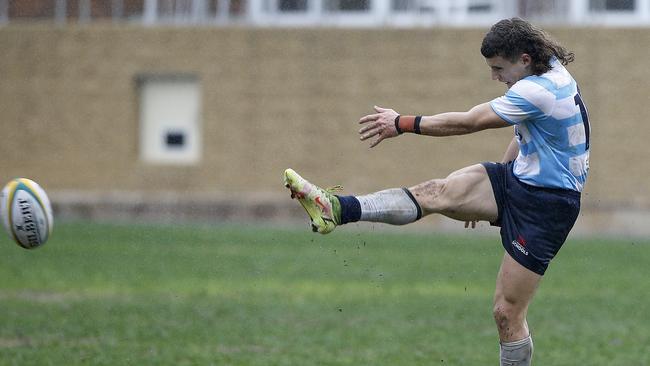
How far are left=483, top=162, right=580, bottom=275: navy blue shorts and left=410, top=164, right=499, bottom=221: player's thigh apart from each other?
0.15 meters

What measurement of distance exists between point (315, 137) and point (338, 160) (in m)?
0.77

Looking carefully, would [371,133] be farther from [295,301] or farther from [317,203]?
[295,301]

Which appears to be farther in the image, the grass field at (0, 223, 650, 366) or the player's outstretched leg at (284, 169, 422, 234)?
the grass field at (0, 223, 650, 366)

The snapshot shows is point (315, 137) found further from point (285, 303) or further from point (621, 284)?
point (285, 303)

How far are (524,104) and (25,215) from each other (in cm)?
383

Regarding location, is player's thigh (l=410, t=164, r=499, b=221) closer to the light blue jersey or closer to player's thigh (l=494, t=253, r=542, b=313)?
the light blue jersey

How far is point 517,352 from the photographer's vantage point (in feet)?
26.7

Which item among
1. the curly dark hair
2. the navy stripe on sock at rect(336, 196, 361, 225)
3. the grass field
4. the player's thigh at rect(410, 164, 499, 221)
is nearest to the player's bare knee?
the player's thigh at rect(410, 164, 499, 221)

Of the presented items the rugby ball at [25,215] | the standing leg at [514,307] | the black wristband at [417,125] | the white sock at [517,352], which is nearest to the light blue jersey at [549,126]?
the black wristband at [417,125]

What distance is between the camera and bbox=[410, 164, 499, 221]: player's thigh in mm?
8250

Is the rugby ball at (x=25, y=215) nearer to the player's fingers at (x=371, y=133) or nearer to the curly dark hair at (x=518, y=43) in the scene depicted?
the player's fingers at (x=371, y=133)

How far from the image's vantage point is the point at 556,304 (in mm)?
15281

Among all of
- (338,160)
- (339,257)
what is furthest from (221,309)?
(338,160)

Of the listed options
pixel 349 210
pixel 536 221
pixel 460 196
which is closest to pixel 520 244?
pixel 536 221
